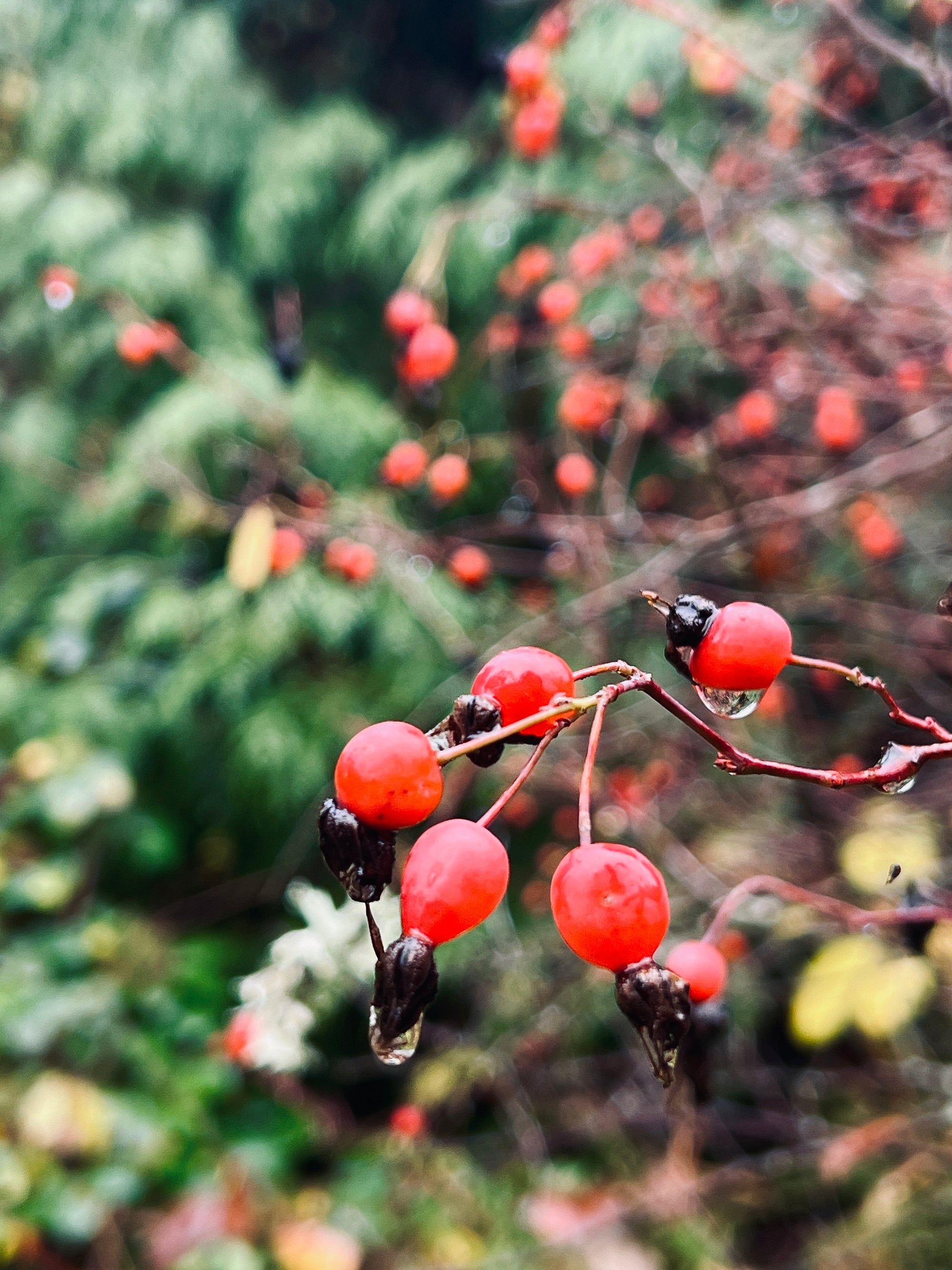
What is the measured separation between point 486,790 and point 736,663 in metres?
1.50

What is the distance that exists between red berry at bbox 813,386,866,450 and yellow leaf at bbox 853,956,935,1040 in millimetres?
961

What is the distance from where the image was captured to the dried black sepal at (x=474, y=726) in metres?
0.41

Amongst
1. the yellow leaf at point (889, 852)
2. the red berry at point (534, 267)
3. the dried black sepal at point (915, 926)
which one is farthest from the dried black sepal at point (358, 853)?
the red berry at point (534, 267)

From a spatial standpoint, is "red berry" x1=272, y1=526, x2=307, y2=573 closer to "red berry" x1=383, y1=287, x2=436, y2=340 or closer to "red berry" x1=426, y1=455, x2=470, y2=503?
"red berry" x1=426, y1=455, x2=470, y2=503

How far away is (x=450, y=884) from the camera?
40 cm

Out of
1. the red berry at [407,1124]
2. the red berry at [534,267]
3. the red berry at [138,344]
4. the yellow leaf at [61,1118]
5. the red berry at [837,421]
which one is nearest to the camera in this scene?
the yellow leaf at [61,1118]

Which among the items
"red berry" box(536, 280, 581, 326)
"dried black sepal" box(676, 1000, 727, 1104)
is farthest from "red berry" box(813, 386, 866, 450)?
"dried black sepal" box(676, 1000, 727, 1104)

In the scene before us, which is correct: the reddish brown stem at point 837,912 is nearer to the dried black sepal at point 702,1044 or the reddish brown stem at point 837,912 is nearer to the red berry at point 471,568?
the dried black sepal at point 702,1044

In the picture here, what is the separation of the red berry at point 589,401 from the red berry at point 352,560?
51 cm

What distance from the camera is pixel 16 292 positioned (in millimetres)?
2486

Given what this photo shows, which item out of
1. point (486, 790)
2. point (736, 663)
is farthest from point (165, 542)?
point (736, 663)

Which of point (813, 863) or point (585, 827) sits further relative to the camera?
point (813, 863)

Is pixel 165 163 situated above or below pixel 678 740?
above

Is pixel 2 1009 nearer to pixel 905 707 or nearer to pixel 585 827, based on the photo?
pixel 585 827
